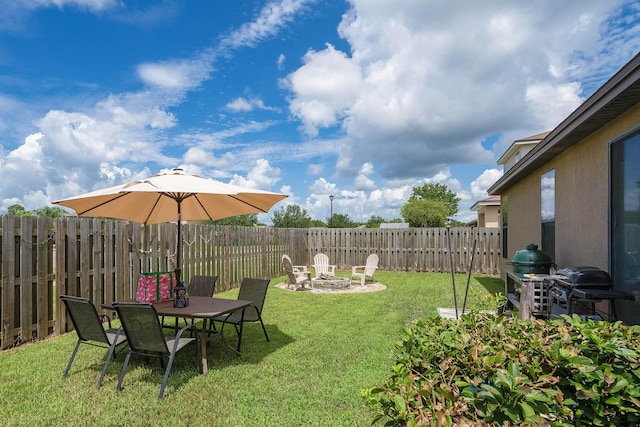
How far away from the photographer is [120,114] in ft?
40.5

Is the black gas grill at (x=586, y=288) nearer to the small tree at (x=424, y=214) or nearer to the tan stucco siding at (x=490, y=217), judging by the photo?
the tan stucco siding at (x=490, y=217)

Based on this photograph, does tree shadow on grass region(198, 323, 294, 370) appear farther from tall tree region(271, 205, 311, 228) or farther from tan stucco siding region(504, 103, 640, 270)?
tall tree region(271, 205, 311, 228)

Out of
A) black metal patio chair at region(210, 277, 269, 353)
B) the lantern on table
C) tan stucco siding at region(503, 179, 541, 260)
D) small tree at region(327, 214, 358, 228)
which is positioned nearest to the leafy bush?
the lantern on table

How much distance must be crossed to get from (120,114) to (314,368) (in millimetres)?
11911

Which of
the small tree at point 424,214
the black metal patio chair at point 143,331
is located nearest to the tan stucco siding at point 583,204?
the black metal patio chair at point 143,331

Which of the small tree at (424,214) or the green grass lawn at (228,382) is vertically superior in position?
the small tree at (424,214)

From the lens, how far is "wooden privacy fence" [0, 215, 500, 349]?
5.02 meters

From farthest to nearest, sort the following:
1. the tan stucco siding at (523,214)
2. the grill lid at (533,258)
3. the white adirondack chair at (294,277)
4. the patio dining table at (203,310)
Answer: the white adirondack chair at (294,277), the tan stucco siding at (523,214), the grill lid at (533,258), the patio dining table at (203,310)

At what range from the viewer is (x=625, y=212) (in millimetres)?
3754

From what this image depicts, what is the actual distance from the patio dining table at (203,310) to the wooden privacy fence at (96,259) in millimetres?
1830

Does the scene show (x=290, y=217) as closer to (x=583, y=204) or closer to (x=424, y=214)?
(x=424, y=214)

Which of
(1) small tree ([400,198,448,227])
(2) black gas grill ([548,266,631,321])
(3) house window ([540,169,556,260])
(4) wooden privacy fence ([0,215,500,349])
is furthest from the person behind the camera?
(1) small tree ([400,198,448,227])

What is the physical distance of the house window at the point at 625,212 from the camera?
11.7 feet

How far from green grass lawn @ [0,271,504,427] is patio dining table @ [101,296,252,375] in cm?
35
